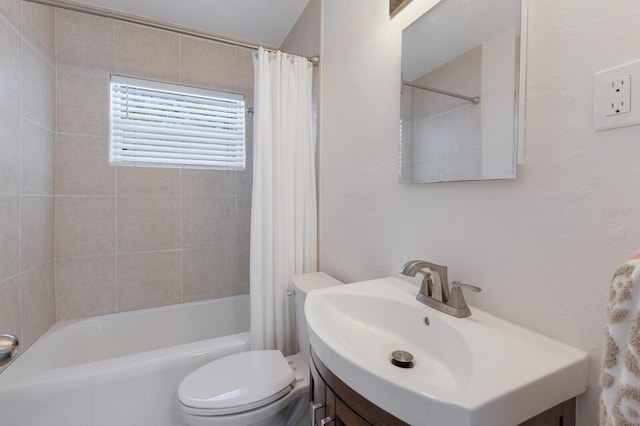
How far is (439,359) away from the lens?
771 millimetres

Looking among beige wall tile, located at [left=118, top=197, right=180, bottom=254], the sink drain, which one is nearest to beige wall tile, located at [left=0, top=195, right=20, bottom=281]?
beige wall tile, located at [left=118, top=197, right=180, bottom=254]

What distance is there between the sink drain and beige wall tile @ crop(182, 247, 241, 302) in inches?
70.6

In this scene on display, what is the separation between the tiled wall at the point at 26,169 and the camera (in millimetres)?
1328

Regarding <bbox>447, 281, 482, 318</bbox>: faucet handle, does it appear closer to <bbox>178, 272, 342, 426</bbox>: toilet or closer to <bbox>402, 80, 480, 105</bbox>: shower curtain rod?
<bbox>402, 80, 480, 105</bbox>: shower curtain rod

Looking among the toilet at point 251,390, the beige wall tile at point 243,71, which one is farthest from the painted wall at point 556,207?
the beige wall tile at point 243,71

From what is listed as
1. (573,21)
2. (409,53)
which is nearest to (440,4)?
(409,53)

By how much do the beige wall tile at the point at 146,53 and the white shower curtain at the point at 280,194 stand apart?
0.96 m

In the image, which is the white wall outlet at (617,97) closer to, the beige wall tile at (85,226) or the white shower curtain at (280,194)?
the white shower curtain at (280,194)

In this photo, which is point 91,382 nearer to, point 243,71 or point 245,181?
point 245,181

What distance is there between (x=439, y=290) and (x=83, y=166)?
224 centimetres

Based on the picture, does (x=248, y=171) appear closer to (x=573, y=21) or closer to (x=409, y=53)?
(x=409, y=53)

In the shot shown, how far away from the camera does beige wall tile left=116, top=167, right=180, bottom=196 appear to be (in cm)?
201

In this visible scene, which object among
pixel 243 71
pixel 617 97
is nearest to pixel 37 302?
pixel 243 71

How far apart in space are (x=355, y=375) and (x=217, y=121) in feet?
7.26
